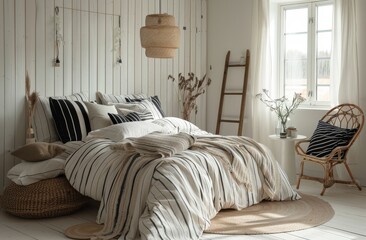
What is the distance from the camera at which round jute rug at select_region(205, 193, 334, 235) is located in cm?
381

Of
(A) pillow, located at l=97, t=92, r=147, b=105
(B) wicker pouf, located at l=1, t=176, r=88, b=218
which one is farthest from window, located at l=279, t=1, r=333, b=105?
(B) wicker pouf, located at l=1, t=176, r=88, b=218

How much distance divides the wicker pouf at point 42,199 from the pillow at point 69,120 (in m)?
0.81

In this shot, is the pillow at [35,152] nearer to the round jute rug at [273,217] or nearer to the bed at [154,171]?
the bed at [154,171]

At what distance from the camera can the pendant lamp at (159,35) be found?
190 inches

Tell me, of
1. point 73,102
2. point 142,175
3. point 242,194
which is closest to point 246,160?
point 242,194

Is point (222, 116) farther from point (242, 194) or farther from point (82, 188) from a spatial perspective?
point (82, 188)

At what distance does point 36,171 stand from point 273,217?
2.16 m

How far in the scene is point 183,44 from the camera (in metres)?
6.86

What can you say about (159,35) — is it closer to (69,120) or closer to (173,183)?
(69,120)

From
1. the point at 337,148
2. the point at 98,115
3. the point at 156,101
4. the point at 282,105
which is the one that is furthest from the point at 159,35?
the point at 337,148

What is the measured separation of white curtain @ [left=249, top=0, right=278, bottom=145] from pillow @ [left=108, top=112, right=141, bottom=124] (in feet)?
6.44

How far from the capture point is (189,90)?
6.71 meters

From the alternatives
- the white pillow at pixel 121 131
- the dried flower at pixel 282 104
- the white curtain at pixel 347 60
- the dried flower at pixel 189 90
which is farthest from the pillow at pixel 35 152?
the white curtain at pixel 347 60

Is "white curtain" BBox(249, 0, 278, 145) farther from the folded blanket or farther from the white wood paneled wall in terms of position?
the folded blanket
